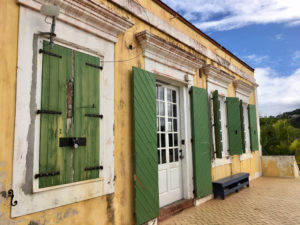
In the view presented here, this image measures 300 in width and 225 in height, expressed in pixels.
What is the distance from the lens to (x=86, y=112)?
3055mm

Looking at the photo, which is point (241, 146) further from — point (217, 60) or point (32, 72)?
point (32, 72)

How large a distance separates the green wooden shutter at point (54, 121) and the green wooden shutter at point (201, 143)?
312 centimetres

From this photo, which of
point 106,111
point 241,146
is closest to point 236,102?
point 241,146

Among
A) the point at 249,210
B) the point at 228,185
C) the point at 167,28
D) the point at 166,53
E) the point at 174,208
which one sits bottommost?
the point at 249,210

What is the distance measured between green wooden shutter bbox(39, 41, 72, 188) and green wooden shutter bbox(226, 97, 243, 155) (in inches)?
212

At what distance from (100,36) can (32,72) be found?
123cm

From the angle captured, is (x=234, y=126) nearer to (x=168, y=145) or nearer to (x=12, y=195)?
(x=168, y=145)

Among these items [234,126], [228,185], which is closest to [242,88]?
[234,126]

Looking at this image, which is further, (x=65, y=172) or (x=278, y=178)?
(x=278, y=178)

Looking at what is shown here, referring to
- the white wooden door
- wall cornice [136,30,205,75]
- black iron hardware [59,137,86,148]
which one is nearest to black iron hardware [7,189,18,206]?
black iron hardware [59,137,86,148]

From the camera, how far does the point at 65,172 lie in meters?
2.74

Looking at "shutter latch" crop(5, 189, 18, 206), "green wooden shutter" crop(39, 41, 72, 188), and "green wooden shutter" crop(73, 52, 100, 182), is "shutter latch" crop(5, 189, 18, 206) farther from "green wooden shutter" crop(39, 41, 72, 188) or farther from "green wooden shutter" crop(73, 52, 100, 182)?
"green wooden shutter" crop(73, 52, 100, 182)

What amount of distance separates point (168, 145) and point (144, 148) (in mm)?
1061

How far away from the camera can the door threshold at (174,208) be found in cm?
413
